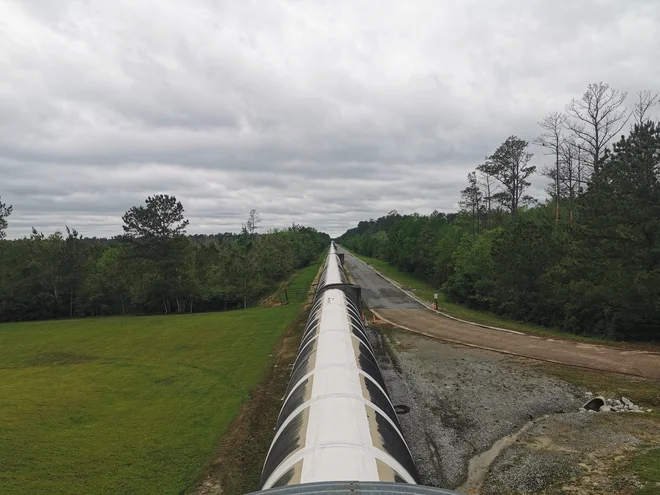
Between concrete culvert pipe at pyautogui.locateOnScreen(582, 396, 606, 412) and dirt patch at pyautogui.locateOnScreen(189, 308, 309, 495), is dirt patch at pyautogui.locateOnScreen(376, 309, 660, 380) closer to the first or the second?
concrete culvert pipe at pyautogui.locateOnScreen(582, 396, 606, 412)

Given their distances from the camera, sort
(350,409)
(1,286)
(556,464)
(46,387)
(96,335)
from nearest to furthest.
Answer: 1. (350,409)
2. (556,464)
3. (46,387)
4. (96,335)
5. (1,286)

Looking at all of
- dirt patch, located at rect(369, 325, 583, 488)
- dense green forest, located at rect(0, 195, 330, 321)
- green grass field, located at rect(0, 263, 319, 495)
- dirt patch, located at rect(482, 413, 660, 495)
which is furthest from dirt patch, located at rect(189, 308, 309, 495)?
dense green forest, located at rect(0, 195, 330, 321)

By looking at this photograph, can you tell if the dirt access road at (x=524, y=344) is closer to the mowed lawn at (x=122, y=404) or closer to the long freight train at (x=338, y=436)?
the mowed lawn at (x=122, y=404)

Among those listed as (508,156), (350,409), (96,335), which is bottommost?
(96,335)

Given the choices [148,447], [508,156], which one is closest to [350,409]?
[148,447]

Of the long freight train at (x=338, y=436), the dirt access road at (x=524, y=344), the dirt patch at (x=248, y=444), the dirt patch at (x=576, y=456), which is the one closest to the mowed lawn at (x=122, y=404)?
the dirt patch at (x=248, y=444)

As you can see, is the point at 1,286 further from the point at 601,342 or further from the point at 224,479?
the point at 601,342

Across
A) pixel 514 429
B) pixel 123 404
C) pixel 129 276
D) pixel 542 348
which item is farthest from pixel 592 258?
pixel 129 276
